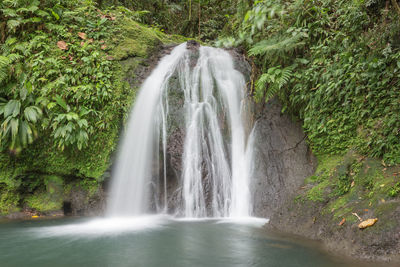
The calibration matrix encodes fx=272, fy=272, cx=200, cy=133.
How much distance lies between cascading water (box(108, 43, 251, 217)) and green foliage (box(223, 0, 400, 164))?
3.61 ft

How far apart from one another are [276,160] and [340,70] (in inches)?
85.9

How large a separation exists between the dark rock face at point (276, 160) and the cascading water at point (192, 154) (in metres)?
0.27

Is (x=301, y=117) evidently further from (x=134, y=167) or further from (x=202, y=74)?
(x=134, y=167)

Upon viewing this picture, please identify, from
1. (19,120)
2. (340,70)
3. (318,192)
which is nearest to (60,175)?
(19,120)

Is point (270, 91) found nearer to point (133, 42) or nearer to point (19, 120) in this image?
point (133, 42)

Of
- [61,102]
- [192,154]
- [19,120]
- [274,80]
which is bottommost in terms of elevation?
[192,154]

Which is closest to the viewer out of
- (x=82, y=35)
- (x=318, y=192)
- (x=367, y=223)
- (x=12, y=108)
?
(x=367, y=223)

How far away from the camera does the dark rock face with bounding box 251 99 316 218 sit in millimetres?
5590

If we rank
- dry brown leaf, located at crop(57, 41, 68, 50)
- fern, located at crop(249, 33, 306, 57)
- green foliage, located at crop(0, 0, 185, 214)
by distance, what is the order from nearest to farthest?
green foliage, located at crop(0, 0, 185, 214), fern, located at crop(249, 33, 306, 57), dry brown leaf, located at crop(57, 41, 68, 50)

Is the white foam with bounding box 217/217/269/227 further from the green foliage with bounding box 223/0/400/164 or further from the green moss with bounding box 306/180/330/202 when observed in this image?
the green foliage with bounding box 223/0/400/164

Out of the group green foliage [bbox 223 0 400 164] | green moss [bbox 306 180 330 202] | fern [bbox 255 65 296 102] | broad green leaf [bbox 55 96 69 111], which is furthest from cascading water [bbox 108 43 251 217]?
green moss [bbox 306 180 330 202]

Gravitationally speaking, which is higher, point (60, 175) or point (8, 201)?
point (60, 175)

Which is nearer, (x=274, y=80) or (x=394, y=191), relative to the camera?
(x=394, y=191)

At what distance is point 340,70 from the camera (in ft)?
16.4
